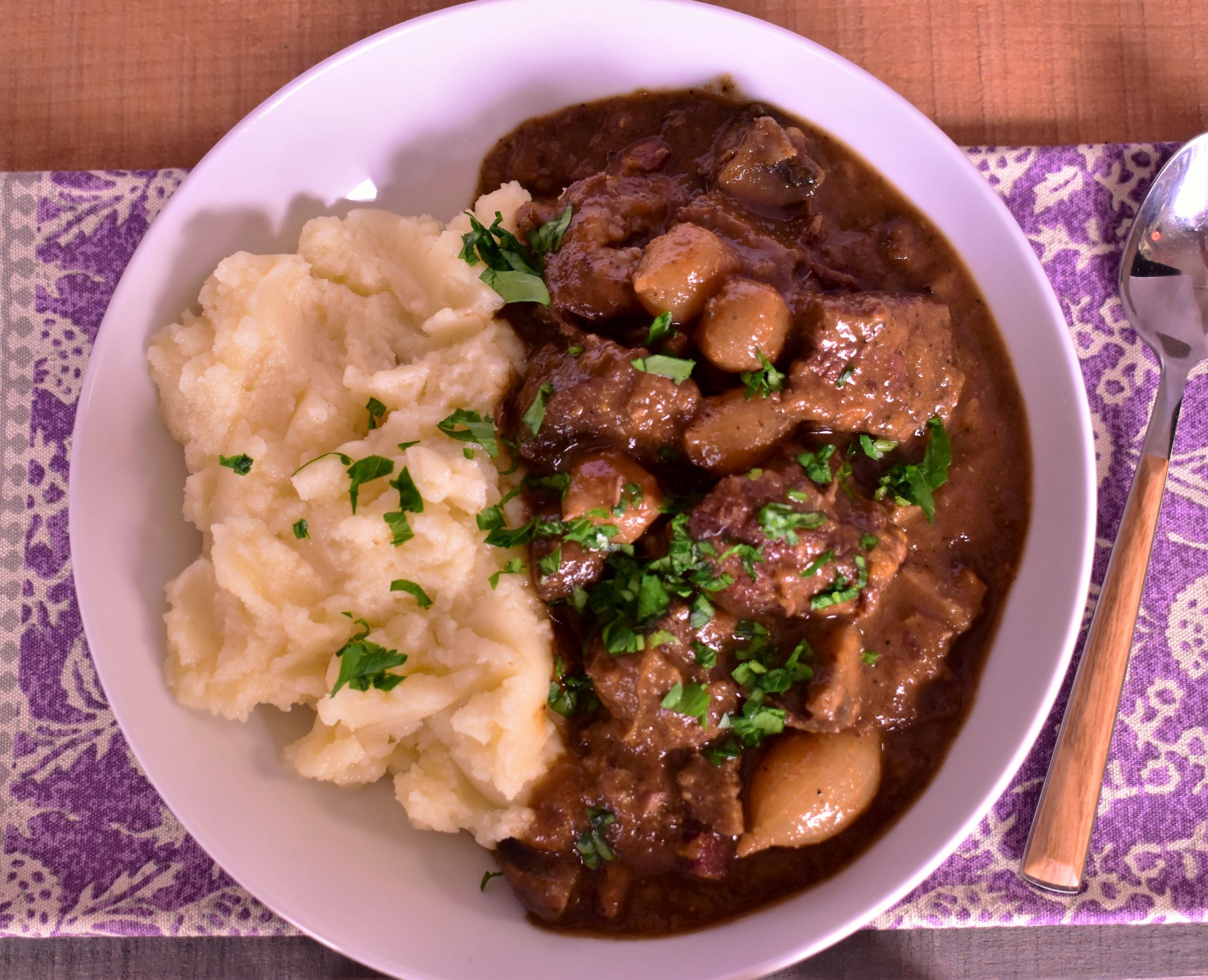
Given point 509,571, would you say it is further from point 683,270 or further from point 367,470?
point 683,270

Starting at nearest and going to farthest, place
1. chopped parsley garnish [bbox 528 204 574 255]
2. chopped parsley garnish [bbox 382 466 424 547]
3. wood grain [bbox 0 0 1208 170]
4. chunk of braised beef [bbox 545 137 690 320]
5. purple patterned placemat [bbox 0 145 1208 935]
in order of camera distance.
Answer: chopped parsley garnish [bbox 382 466 424 547] < chunk of braised beef [bbox 545 137 690 320] < chopped parsley garnish [bbox 528 204 574 255] < purple patterned placemat [bbox 0 145 1208 935] < wood grain [bbox 0 0 1208 170]

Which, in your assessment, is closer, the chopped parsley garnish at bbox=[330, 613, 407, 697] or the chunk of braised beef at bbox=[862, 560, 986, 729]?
the chopped parsley garnish at bbox=[330, 613, 407, 697]

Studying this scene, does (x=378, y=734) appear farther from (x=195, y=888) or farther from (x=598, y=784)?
(x=195, y=888)

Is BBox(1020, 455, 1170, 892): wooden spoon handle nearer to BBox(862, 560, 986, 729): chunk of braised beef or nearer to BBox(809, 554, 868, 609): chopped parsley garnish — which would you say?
BBox(862, 560, 986, 729): chunk of braised beef

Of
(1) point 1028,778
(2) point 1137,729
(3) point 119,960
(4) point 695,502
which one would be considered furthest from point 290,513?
(2) point 1137,729

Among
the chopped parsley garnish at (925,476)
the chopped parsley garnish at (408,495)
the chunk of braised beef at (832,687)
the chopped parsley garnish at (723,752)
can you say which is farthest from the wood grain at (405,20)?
the chopped parsley garnish at (723,752)

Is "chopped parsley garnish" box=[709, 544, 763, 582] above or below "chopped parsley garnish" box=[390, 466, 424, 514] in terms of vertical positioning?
below

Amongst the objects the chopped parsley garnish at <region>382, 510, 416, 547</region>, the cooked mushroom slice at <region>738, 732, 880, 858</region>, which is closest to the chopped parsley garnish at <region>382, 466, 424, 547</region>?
the chopped parsley garnish at <region>382, 510, 416, 547</region>
